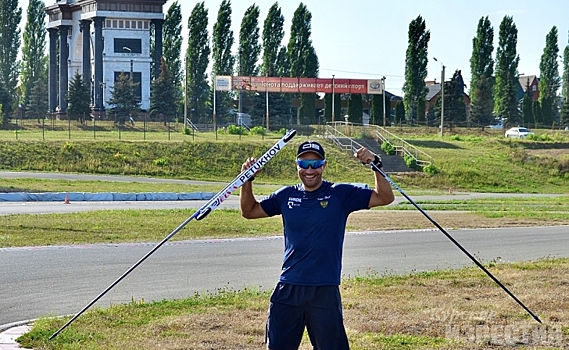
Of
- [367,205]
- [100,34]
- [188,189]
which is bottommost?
[188,189]

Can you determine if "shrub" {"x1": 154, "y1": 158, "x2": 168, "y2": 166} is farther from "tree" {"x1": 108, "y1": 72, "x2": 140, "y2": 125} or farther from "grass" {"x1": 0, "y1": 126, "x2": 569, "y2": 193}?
"tree" {"x1": 108, "y1": 72, "x2": 140, "y2": 125}

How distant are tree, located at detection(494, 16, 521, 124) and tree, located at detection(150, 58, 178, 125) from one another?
110ft

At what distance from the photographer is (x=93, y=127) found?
67.7m

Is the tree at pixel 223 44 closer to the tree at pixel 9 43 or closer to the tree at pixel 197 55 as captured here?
the tree at pixel 197 55

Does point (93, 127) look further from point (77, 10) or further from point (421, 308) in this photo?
point (421, 308)

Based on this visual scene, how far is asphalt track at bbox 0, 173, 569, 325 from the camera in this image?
467 inches

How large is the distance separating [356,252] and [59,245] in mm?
5482

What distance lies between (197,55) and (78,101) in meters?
17.6

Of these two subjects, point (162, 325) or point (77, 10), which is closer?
point (162, 325)

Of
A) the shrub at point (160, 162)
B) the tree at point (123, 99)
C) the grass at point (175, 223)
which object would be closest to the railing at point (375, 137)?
the shrub at point (160, 162)

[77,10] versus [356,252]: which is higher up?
[77,10]

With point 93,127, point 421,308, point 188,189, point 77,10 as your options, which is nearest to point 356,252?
point 421,308

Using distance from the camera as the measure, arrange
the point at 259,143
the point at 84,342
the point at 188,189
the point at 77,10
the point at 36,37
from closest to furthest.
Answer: the point at 84,342 < the point at 188,189 < the point at 259,143 < the point at 77,10 < the point at 36,37

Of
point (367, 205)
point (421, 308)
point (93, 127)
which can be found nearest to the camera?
point (367, 205)
